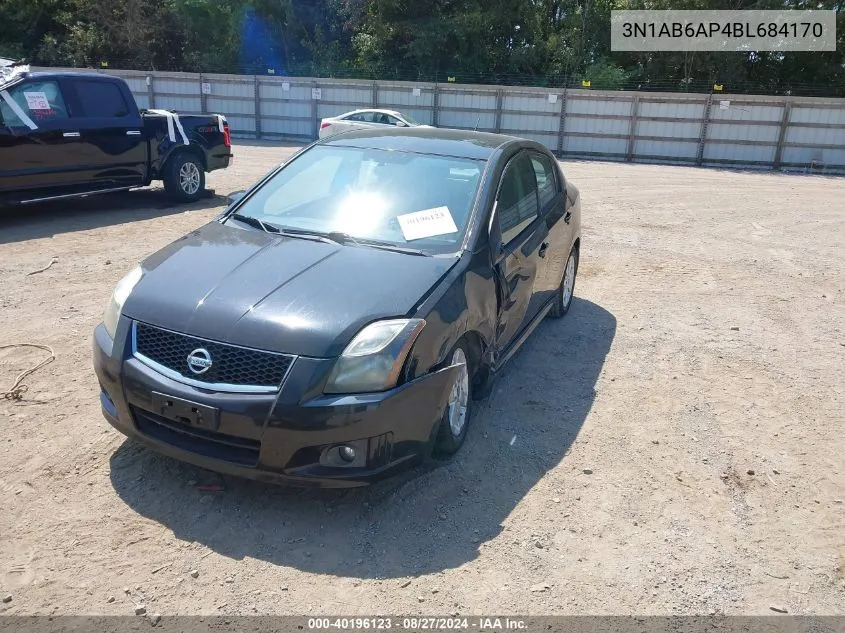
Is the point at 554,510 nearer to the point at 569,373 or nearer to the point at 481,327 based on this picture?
the point at 481,327

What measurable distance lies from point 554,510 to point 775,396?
241 cm

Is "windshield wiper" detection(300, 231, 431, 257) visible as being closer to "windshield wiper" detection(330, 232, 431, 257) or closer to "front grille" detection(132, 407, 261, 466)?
"windshield wiper" detection(330, 232, 431, 257)

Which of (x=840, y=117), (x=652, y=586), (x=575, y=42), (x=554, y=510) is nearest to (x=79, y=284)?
(x=554, y=510)

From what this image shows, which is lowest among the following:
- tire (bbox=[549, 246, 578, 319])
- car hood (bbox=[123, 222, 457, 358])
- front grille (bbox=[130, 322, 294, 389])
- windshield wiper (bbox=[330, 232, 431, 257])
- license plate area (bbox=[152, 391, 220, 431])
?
tire (bbox=[549, 246, 578, 319])

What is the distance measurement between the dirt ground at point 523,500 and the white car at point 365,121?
42.5 feet

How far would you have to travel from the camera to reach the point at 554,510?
359 cm

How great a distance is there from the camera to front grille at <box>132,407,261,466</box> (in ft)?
10.6

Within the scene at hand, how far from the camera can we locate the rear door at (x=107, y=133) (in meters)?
9.38

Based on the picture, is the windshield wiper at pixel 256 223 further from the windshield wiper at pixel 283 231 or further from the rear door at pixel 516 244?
the rear door at pixel 516 244

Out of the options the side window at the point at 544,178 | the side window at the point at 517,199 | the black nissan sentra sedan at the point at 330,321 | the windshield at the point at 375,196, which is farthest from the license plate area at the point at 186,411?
the side window at the point at 544,178

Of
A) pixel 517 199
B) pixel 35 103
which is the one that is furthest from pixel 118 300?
pixel 35 103

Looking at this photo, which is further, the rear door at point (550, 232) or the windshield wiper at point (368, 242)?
the rear door at point (550, 232)

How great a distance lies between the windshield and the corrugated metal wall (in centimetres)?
1788

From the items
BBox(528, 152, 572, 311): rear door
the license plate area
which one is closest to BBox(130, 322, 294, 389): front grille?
the license plate area
